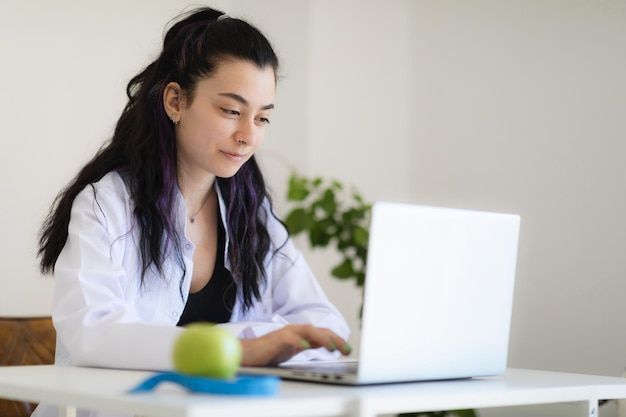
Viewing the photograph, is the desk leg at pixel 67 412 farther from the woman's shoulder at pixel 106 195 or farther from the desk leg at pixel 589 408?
the desk leg at pixel 589 408

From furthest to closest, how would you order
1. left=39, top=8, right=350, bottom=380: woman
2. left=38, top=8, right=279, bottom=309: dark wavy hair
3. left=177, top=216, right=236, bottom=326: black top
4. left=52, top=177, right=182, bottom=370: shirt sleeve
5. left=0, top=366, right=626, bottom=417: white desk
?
1. left=177, top=216, right=236, bottom=326: black top
2. left=38, top=8, right=279, bottom=309: dark wavy hair
3. left=39, top=8, right=350, bottom=380: woman
4. left=52, top=177, right=182, bottom=370: shirt sleeve
5. left=0, top=366, right=626, bottom=417: white desk

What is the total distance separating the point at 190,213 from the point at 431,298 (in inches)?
33.7

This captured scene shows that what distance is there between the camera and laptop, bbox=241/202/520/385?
124cm

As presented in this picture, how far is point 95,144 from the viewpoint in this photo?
2.99 metres

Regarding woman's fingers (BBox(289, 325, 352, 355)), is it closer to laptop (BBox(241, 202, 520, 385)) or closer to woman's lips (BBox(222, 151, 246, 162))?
laptop (BBox(241, 202, 520, 385))

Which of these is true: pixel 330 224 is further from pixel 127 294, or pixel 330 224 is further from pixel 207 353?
pixel 207 353

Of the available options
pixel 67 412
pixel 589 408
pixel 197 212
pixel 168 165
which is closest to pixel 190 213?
pixel 197 212

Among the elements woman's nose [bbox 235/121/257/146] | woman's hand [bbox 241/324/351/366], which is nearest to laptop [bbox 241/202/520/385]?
woman's hand [bbox 241/324/351/366]

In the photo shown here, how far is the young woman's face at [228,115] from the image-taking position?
188 cm

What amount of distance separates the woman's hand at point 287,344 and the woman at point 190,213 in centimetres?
28

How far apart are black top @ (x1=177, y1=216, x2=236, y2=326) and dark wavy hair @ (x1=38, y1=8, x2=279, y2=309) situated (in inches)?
1.2

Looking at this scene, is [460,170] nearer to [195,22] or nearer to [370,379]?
[195,22]

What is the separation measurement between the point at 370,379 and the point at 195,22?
1.09 m

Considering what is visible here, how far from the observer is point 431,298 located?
52.0 inches
